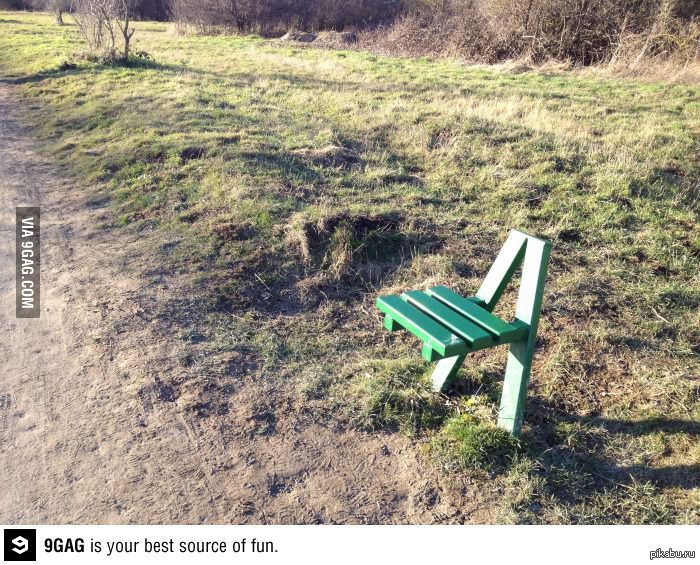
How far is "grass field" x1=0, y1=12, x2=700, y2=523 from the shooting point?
11.3 feet

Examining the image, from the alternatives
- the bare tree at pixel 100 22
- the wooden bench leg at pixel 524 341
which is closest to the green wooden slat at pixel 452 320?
the wooden bench leg at pixel 524 341

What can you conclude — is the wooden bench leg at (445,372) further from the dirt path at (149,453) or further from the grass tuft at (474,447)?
the dirt path at (149,453)

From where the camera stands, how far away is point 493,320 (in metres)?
3.30

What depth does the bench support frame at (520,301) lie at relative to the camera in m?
3.24

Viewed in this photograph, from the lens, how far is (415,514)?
3031mm

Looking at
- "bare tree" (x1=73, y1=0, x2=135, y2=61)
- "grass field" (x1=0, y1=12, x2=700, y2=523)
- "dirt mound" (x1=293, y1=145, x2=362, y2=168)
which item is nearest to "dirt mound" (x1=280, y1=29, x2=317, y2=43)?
"bare tree" (x1=73, y1=0, x2=135, y2=61)

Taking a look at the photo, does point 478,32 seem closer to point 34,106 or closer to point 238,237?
point 34,106

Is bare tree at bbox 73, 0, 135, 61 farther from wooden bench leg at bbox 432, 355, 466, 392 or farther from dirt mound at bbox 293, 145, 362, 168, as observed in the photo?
wooden bench leg at bbox 432, 355, 466, 392

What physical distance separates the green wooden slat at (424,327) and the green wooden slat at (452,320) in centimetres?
4

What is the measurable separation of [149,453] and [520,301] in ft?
7.48

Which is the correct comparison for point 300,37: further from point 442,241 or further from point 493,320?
point 493,320
